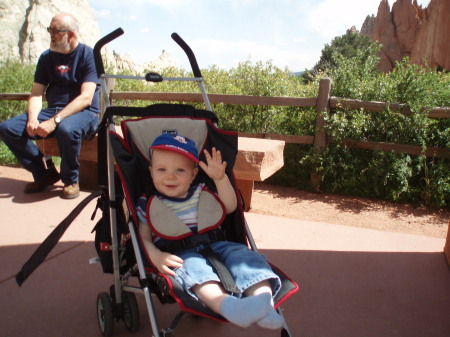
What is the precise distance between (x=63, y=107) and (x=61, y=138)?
19.9 inches

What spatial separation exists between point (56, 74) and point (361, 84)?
12.7 feet

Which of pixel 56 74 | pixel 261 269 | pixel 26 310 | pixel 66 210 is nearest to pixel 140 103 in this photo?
pixel 56 74

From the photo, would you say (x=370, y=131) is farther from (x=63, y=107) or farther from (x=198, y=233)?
(x=198, y=233)

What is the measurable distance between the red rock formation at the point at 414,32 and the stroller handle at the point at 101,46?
1143 inches

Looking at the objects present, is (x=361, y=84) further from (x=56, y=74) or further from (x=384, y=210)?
(x=56, y=74)

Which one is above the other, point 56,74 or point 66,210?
point 56,74

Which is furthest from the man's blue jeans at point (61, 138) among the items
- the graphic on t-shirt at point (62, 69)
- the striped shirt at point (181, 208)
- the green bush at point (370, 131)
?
the striped shirt at point (181, 208)

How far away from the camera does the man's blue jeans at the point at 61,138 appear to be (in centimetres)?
430

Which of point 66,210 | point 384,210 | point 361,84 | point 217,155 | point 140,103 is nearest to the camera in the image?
point 217,155

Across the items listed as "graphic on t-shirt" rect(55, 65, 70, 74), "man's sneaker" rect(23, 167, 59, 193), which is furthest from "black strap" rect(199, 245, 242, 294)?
"man's sneaker" rect(23, 167, 59, 193)

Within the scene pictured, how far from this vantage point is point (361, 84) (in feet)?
18.5

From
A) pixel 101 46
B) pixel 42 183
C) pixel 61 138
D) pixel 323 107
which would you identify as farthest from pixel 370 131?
pixel 42 183

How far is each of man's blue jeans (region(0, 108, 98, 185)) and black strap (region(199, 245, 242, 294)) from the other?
272cm

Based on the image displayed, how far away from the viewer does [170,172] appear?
2.22 metres
